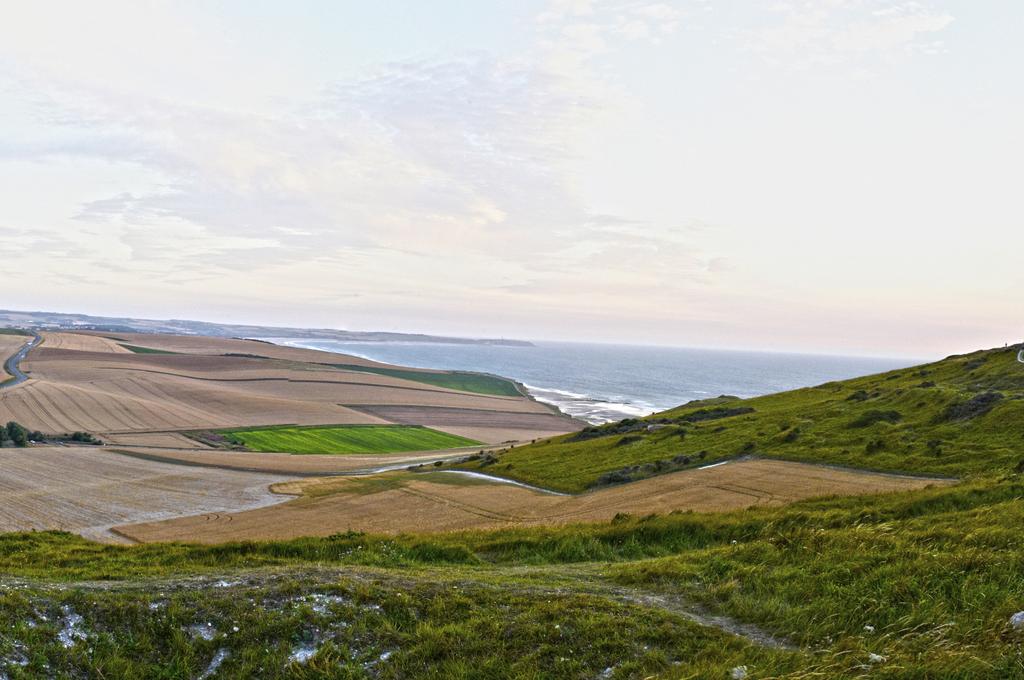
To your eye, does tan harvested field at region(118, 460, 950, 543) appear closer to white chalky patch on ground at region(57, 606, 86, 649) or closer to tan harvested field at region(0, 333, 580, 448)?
white chalky patch on ground at region(57, 606, 86, 649)

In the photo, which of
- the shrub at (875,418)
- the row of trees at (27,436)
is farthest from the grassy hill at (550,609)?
the row of trees at (27,436)

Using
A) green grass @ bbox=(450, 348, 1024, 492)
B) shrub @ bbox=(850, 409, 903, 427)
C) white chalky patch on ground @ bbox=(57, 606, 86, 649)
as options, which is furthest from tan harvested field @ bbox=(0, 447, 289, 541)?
shrub @ bbox=(850, 409, 903, 427)

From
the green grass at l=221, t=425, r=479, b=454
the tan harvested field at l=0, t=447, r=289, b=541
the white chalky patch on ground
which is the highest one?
the white chalky patch on ground

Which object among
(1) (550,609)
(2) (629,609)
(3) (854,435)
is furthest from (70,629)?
(3) (854,435)

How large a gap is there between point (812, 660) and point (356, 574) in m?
9.23

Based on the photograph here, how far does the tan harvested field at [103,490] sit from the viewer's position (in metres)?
48.7

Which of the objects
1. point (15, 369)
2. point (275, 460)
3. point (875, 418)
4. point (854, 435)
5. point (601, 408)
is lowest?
point (275, 460)

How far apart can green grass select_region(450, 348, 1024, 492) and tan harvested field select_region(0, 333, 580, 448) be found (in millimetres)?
65599

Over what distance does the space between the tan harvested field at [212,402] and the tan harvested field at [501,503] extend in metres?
54.0

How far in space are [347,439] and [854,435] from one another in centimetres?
9086

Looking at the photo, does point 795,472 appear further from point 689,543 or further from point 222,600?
point 222,600

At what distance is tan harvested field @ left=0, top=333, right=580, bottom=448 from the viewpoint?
107 meters

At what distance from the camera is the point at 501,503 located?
1809 inches

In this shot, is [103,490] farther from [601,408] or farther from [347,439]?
[601,408]
